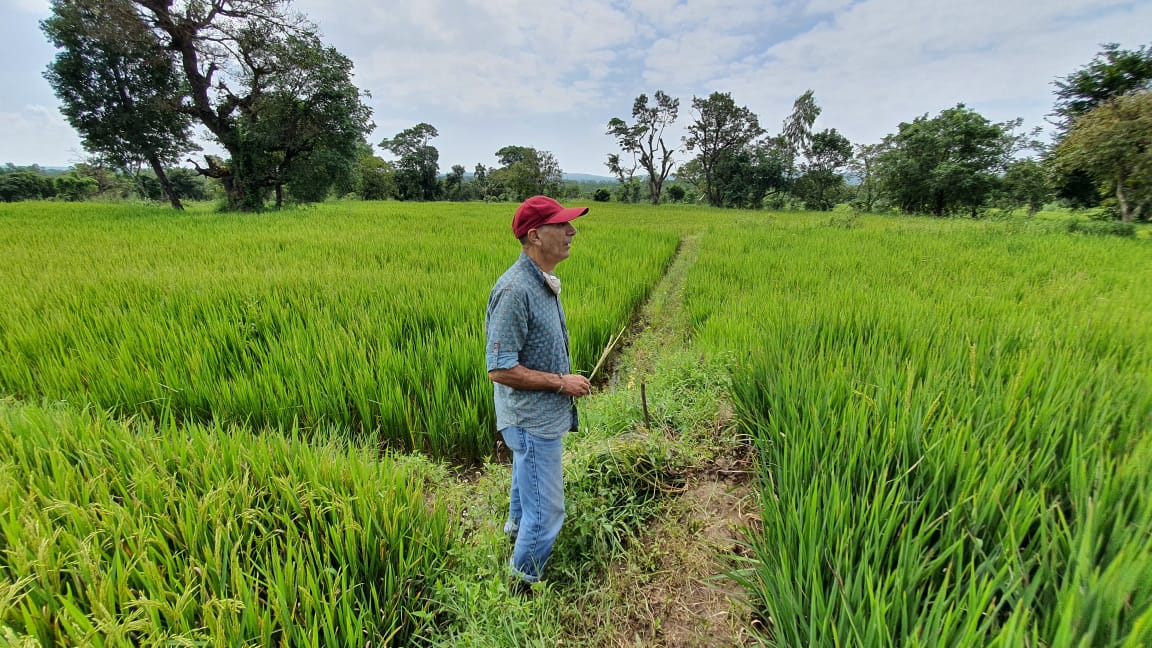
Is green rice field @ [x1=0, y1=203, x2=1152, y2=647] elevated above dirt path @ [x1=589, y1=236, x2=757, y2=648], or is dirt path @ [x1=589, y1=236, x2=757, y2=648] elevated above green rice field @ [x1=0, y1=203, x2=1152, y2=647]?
green rice field @ [x1=0, y1=203, x2=1152, y2=647]

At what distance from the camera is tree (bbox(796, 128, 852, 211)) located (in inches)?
1192

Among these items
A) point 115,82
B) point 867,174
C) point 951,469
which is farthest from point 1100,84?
point 115,82

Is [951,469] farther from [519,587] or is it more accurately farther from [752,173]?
[752,173]

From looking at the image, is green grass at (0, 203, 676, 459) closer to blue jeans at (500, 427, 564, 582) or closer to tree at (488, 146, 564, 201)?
blue jeans at (500, 427, 564, 582)

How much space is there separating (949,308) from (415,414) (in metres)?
3.96

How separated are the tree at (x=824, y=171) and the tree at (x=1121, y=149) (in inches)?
874

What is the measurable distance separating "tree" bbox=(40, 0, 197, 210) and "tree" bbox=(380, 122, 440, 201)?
89.7ft

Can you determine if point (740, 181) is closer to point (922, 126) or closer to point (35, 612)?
point (922, 126)

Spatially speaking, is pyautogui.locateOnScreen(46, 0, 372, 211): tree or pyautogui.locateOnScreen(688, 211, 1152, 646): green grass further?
pyautogui.locateOnScreen(46, 0, 372, 211): tree

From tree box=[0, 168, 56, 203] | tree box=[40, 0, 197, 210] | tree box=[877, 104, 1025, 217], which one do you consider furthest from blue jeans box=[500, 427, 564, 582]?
tree box=[0, 168, 56, 203]

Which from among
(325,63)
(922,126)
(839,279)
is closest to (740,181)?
(922,126)

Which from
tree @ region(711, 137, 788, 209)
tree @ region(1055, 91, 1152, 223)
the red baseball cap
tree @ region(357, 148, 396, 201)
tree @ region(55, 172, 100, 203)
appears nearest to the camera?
the red baseball cap

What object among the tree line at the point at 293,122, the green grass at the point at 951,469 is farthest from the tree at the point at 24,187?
the green grass at the point at 951,469

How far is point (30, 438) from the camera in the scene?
1606mm
